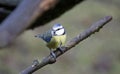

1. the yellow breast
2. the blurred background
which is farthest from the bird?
the blurred background

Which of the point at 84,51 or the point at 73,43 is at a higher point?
the point at 73,43

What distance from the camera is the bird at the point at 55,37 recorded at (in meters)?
0.44

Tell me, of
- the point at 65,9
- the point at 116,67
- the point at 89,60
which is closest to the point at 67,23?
the point at 89,60

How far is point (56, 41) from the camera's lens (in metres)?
0.45

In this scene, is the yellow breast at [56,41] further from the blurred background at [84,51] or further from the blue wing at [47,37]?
the blurred background at [84,51]

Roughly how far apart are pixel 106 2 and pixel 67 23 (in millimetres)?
299

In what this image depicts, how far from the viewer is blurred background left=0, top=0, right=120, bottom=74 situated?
3.11 m

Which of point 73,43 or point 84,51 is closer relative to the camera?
point 73,43

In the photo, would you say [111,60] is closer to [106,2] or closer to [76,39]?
[106,2]

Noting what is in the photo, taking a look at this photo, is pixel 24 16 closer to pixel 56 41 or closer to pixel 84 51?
pixel 56 41

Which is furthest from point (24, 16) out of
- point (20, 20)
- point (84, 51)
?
point (84, 51)

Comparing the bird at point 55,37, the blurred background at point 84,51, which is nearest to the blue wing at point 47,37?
the bird at point 55,37

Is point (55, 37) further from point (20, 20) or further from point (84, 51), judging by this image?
point (84, 51)

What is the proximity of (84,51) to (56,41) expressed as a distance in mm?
2874
